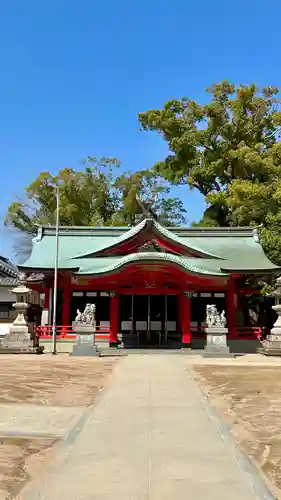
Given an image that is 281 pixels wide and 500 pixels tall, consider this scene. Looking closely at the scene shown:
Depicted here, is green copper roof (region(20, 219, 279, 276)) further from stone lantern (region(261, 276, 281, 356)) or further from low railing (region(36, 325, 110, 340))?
low railing (region(36, 325, 110, 340))

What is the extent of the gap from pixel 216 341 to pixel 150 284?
210 inches

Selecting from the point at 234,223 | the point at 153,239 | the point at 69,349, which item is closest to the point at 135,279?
the point at 153,239

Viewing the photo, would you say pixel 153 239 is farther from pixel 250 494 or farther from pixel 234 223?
pixel 250 494

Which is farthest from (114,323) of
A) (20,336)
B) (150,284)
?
(20,336)

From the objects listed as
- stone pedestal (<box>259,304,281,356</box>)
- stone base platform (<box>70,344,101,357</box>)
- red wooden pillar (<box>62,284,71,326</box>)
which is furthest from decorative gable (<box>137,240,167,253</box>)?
stone pedestal (<box>259,304,281,356</box>)

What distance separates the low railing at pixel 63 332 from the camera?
25703mm

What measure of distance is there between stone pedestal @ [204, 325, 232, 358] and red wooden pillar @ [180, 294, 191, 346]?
6.09 feet

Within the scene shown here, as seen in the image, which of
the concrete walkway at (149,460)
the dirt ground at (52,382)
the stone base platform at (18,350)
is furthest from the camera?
the stone base platform at (18,350)

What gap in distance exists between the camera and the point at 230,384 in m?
12.2

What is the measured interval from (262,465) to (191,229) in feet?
91.0

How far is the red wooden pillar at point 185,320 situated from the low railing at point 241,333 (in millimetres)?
1575

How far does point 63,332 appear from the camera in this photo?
2573 cm

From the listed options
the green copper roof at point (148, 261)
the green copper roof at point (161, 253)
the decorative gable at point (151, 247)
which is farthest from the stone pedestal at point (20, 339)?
the decorative gable at point (151, 247)

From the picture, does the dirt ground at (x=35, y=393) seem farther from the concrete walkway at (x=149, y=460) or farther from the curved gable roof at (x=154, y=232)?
the curved gable roof at (x=154, y=232)
